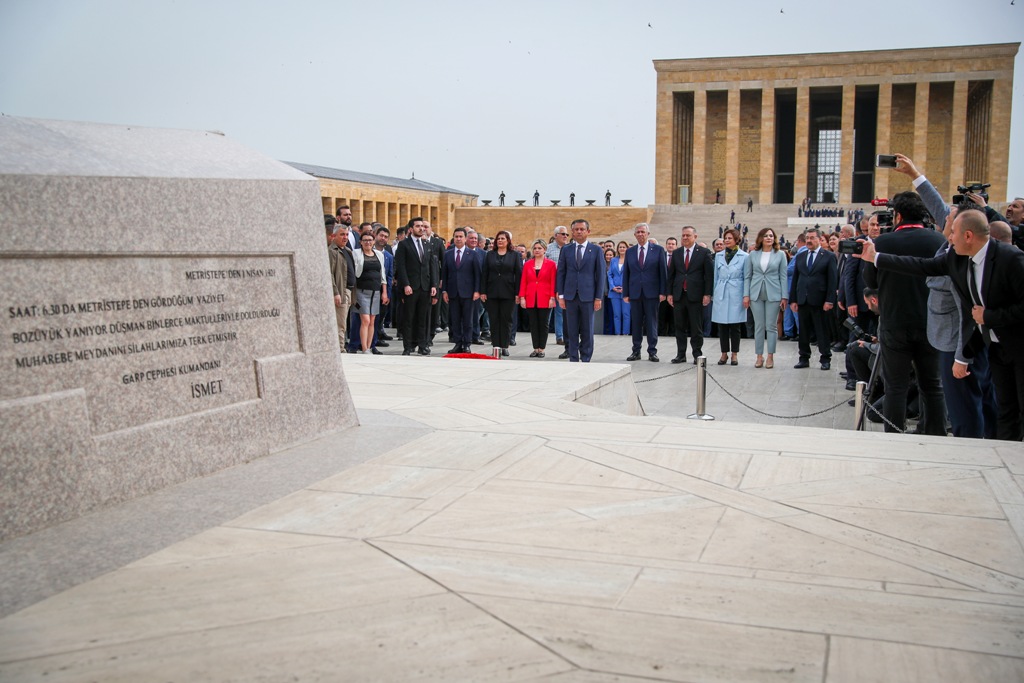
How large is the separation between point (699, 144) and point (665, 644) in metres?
54.4

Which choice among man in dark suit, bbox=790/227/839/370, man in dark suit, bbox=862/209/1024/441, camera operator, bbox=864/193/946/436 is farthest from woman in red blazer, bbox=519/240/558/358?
man in dark suit, bbox=862/209/1024/441

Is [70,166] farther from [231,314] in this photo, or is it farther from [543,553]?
[543,553]

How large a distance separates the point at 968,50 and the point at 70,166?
179 feet

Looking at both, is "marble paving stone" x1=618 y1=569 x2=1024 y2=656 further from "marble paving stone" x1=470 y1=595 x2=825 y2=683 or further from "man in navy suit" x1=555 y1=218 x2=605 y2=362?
"man in navy suit" x1=555 y1=218 x2=605 y2=362

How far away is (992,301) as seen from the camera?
19.2ft

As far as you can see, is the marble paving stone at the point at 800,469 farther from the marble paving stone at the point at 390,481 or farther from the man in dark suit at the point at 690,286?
the man in dark suit at the point at 690,286

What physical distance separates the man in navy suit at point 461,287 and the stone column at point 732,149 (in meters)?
41.6

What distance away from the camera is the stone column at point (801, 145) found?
5200 centimetres

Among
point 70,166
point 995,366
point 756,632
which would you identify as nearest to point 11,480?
point 70,166

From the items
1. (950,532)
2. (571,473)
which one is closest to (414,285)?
(571,473)

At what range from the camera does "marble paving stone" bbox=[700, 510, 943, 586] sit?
10.3 ft

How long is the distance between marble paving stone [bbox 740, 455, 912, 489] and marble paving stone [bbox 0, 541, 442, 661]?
6.29 feet

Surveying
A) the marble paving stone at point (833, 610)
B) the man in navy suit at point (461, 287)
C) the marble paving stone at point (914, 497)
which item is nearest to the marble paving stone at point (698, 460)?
the marble paving stone at point (914, 497)

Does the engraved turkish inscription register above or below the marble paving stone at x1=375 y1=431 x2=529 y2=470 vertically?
above
